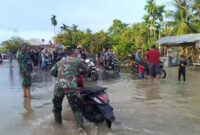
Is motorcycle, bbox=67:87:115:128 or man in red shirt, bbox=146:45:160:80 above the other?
man in red shirt, bbox=146:45:160:80

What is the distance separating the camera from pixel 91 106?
27.1ft

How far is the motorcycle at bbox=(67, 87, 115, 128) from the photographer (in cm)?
790

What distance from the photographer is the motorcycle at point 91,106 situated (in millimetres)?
7898

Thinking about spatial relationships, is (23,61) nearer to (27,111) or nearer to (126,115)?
(27,111)

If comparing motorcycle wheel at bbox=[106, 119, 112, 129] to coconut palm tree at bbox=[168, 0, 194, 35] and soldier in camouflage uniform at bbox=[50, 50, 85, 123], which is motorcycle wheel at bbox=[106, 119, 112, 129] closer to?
soldier in camouflage uniform at bbox=[50, 50, 85, 123]

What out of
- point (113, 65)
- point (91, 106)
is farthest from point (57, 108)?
point (113, 65)

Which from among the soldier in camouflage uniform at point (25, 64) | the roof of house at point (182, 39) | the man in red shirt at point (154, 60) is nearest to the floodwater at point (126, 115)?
the soldier in camouflage uniform at point (25, 64)

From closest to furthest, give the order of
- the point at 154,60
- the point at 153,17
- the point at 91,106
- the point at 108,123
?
the point at 108,123 → the point at 91,106 → the point at 154,60 → the point at 153,17

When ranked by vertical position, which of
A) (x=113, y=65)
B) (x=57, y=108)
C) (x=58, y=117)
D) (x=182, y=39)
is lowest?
(x=58, y=117)

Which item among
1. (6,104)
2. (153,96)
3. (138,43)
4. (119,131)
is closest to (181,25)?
(138,43)

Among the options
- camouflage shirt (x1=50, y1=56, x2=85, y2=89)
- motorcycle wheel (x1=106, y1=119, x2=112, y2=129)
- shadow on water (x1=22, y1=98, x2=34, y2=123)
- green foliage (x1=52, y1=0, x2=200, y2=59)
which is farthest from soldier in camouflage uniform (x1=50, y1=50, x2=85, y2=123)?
green foliage (x1=52, y1=0, x2=200, y2=59)

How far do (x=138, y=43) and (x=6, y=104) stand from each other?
3421cm

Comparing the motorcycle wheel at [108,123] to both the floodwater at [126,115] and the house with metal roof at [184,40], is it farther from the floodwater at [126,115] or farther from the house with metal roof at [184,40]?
the house with metal roof at [184,40]

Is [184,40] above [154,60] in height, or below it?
above
